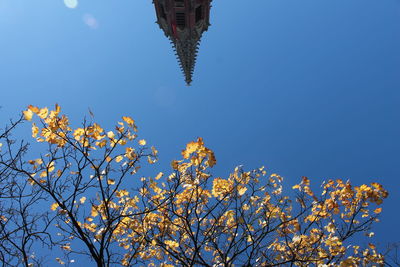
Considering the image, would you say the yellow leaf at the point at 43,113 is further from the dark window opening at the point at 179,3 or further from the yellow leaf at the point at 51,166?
the dark window opening at the point at 179,3

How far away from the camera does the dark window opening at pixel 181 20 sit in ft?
134

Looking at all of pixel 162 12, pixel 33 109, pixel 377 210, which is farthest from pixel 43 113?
pixel 162 12

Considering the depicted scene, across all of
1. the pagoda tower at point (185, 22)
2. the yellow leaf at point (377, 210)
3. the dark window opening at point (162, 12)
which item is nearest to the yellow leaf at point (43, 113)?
the yellow leaf at point (377, 210)

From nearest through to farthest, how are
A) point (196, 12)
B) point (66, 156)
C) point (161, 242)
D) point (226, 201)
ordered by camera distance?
point (66, 156)
point (161, 242)
point (226, 201)
point (196, 12)

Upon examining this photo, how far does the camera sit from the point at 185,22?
136 feet

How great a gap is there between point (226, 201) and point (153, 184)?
8.28 feet

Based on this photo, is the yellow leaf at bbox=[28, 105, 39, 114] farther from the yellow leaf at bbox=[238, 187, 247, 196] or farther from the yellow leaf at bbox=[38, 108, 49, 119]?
the yellow leaf at bbox=[238, 187, 247, 196]

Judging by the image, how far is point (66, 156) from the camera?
25.8 ft

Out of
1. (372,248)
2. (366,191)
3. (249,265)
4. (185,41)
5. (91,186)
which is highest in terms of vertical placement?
(185,41)

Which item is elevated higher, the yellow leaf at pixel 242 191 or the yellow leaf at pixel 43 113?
the yellow leaf at pixel 43 113

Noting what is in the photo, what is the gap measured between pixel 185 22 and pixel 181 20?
0.70 metres

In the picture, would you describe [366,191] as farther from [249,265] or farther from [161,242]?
[161,242]

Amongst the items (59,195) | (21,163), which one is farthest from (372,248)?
(21,163)

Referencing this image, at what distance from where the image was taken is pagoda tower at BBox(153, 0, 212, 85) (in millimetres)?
39719
